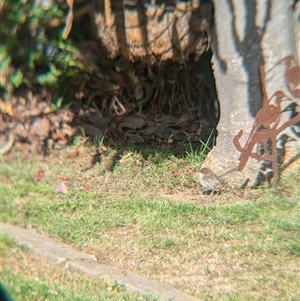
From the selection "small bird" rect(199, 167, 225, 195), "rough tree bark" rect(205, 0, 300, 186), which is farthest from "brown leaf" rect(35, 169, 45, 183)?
"rough tree bark" rect(205, 0, 300, 186)

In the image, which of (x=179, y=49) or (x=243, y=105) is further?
(x=179, y=49)

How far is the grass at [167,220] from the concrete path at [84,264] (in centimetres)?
6

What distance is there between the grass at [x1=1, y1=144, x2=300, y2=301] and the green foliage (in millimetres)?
682

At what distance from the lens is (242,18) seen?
480 cm

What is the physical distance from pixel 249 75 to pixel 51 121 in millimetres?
1744

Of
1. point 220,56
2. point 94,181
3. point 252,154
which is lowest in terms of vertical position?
point 94,181

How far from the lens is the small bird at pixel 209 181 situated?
4832mm

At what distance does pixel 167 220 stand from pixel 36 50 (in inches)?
73.4

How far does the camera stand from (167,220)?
4555mm

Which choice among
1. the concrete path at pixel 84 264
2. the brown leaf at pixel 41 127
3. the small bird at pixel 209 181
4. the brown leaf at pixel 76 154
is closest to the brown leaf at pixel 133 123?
the brown leaf at pixel 76 154

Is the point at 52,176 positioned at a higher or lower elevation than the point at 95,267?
higher

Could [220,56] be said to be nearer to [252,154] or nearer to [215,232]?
[252,154]

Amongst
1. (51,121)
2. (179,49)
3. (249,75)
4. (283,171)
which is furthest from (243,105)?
(51,121)

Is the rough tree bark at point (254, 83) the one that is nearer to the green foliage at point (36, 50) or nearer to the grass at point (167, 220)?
the grass at point (167, 220)
